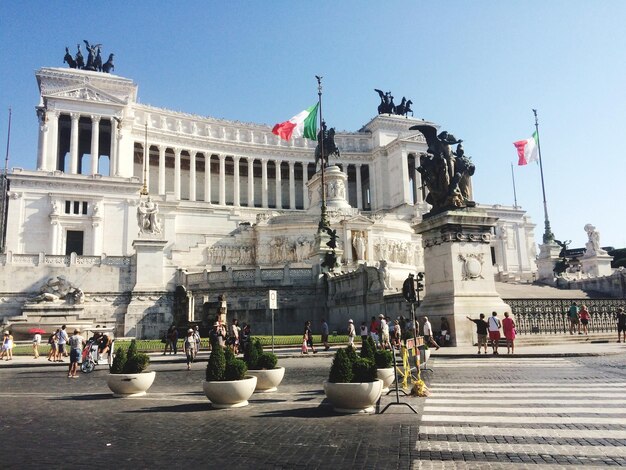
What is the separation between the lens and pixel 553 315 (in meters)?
24.1

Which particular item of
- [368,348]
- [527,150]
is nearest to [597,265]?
[527,150]

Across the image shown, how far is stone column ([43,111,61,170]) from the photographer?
76188 mm

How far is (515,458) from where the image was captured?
6.62 m

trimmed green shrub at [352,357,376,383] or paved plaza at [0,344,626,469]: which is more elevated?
trimmed green shrub at [352,357,376,383]

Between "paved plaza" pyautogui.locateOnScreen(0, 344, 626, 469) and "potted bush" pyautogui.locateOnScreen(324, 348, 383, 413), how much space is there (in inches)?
12.3

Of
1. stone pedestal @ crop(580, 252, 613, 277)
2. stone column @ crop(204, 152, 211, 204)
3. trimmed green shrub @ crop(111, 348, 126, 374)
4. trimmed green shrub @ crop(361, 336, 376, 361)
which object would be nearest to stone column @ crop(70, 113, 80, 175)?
stone column @ crop(204, 152, 211, 204)

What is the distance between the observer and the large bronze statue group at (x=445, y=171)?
72.8 ft

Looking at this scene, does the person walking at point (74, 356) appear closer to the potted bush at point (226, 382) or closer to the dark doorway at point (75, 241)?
the potted bush at point (226, 382)

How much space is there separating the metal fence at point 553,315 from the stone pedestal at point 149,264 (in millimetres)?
27207

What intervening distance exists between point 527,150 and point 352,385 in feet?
172

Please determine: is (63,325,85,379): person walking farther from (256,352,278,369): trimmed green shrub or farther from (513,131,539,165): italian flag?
(513,131,539,165): italian flag

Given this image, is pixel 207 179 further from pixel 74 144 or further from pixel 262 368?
pixel 262 368

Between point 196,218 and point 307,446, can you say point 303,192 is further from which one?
point 307,446

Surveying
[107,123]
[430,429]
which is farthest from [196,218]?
[430,429]
